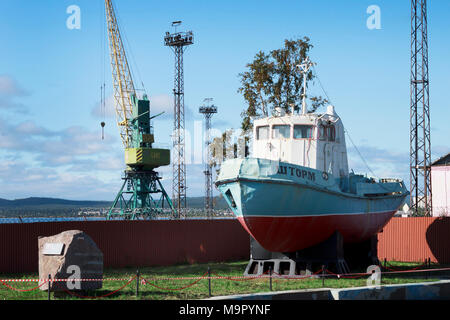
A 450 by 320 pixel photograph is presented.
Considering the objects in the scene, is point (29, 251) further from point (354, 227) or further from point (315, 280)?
point (354, 227)

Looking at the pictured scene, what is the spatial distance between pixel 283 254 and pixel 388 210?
7337mm

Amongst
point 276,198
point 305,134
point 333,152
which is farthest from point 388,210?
point 276,198

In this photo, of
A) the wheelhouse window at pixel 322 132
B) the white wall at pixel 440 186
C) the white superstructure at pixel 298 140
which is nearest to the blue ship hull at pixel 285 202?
the white superstructure at pixel 298 140

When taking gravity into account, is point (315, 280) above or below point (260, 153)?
below

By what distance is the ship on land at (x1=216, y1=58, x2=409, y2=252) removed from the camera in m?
19.6

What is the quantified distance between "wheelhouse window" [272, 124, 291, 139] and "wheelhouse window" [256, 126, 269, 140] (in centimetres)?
35

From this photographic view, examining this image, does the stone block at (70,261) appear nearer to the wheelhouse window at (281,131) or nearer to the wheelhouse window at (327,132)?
the wheelhouse window at (281,131)

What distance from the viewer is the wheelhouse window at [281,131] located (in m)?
22.6

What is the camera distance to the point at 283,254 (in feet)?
72.1

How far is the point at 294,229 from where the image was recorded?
67.4 feet

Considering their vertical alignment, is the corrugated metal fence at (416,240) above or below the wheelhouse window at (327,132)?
below

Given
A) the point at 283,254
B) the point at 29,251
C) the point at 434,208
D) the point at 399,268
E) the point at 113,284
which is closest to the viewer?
the point at 113,284

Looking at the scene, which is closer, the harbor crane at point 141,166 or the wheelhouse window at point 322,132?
the wheelhouse window at point 322,132

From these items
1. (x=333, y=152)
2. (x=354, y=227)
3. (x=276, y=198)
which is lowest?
(x=354, y=227)
